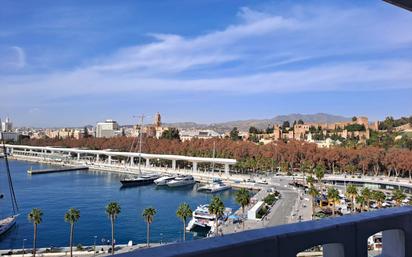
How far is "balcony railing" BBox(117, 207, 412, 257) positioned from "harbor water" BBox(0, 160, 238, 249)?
13047 mm

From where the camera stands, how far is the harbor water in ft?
48.5

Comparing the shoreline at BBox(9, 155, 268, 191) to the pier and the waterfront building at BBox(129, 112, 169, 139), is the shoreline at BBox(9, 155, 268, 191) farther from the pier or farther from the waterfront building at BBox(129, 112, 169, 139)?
the waterfront building at BBox(129, 112, 169, 139)

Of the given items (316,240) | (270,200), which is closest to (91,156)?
(270,200)

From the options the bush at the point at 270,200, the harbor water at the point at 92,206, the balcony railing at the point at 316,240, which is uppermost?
the balcony railing at the point at 316,240


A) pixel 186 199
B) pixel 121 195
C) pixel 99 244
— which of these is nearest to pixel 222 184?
pixel 186 199

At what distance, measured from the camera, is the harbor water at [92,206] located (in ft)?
48.5

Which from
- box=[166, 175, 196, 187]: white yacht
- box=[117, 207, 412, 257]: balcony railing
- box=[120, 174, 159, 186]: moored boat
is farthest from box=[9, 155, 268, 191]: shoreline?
box=[117, 207, 412, 257]: balcony railing

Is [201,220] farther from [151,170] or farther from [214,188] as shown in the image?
[151,170]

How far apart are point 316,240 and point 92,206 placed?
20706 mm

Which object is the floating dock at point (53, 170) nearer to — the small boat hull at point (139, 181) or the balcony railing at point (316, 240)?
the small boat hull at point (139, 181)

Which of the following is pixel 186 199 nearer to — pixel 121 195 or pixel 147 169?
pixel 121 195

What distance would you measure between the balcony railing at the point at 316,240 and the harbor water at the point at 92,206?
13.0 meters

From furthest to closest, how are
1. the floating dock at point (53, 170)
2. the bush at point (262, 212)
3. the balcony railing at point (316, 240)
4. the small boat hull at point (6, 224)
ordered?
the floating dock at point (53, 170) < the bush at point (262, 212) < the small boat hull at point (6, 224) < the balcony railing at point (316, 240)

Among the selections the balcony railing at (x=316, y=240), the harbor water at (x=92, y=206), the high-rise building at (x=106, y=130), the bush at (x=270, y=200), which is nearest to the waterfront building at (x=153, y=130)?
Result: the high-rise building at (x=106, y=130)
